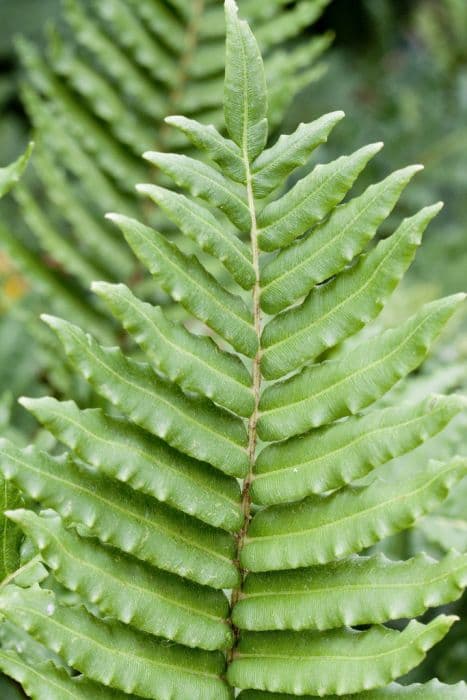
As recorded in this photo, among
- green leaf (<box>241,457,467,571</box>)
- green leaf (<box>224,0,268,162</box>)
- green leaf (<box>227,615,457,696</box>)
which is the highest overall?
green leaf (<box>224,0,268,162</box>)

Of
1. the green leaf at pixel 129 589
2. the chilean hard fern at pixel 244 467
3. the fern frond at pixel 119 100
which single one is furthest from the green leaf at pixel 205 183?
the fern frond at pixel 119 100

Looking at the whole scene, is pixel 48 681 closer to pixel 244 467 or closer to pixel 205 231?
pixel 244 467

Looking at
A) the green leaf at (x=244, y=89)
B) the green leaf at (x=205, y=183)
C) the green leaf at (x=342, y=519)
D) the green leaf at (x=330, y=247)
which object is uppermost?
the green leaf at (x=244, y=89)

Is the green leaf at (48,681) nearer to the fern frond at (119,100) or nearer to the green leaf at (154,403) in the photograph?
the green leaf at (154,403)

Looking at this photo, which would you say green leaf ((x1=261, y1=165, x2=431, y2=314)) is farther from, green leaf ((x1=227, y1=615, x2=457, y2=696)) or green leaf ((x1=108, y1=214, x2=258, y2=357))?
green leaf ((x1=227, y1=615, x2=457, y2=696))

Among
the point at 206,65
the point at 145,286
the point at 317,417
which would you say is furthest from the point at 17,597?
the point at 206,65

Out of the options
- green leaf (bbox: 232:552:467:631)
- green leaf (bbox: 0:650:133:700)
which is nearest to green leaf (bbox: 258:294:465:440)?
green leaf (bbox: 232:552:467:631)
